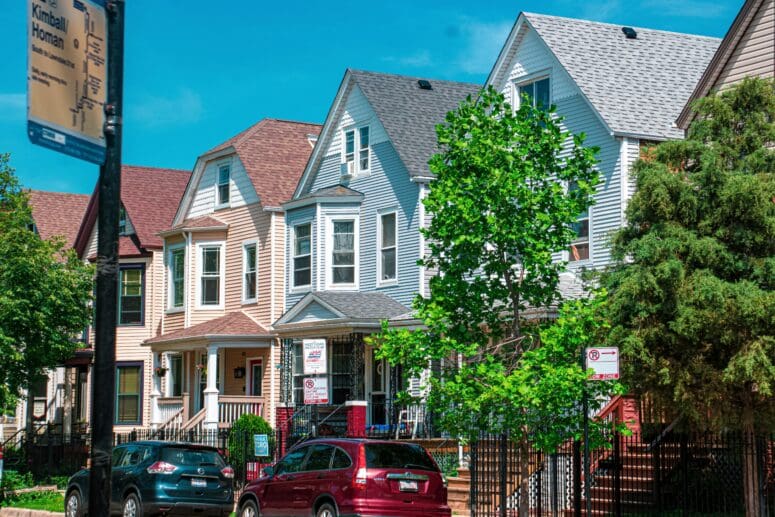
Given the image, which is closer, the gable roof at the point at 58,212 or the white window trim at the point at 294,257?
the white window trim at the point at 294,257

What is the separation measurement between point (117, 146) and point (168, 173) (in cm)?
3896

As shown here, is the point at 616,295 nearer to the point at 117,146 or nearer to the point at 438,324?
the point at 438,324

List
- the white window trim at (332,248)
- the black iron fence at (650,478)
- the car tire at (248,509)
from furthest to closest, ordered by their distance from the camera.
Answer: the white window trim at (332,248), the car tire at (248,509), the black iron fence at (650,478)

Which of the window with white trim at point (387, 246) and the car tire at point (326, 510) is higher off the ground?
the window with white trim at point (387, 246)

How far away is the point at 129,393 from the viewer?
43.0 metres

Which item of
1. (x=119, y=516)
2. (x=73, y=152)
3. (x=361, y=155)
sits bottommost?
(x=119, y=516)

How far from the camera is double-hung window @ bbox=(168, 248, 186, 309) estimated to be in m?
40.5

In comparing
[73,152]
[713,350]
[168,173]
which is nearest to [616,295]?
[713,350]

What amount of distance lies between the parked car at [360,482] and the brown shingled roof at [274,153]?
760 inches

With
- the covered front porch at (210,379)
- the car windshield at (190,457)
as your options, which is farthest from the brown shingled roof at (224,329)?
the car windshield at (190,457)

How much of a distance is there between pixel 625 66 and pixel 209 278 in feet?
55.5

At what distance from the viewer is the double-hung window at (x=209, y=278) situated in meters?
39.8

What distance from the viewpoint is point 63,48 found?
25.8 ft

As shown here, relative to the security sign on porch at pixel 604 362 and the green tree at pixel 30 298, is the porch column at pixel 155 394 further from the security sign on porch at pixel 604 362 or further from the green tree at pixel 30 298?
the security sign on porch at pixel 604 362
